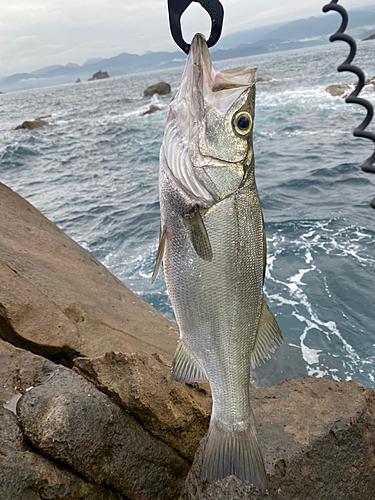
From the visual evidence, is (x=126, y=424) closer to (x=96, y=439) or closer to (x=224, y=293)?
(x=96, y=439)

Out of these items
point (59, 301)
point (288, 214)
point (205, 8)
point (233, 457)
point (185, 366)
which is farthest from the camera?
point (288, 214)

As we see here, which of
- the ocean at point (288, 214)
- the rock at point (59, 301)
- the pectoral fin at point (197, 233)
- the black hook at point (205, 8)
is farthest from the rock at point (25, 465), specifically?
the ocean at point (288, 214)

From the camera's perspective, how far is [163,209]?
2146 millimetres

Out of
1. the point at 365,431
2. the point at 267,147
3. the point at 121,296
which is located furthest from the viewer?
the point at 267,147

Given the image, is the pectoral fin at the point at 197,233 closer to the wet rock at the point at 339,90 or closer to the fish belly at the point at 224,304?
the fish belly at the point at 224,304

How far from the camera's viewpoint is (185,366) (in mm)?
2324

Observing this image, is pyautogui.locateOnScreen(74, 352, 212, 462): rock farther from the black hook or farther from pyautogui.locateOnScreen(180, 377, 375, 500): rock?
the black hook

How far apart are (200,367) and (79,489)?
1.05 metres

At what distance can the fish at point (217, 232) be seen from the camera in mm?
2064

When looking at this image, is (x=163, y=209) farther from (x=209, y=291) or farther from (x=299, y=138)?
(x=299, y=138)

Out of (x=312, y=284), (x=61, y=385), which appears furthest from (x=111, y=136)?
(x=61, y=385)

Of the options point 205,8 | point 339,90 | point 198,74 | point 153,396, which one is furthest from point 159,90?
point 153,396

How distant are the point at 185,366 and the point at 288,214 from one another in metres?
8.91

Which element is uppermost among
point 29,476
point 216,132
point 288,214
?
point 216,132
